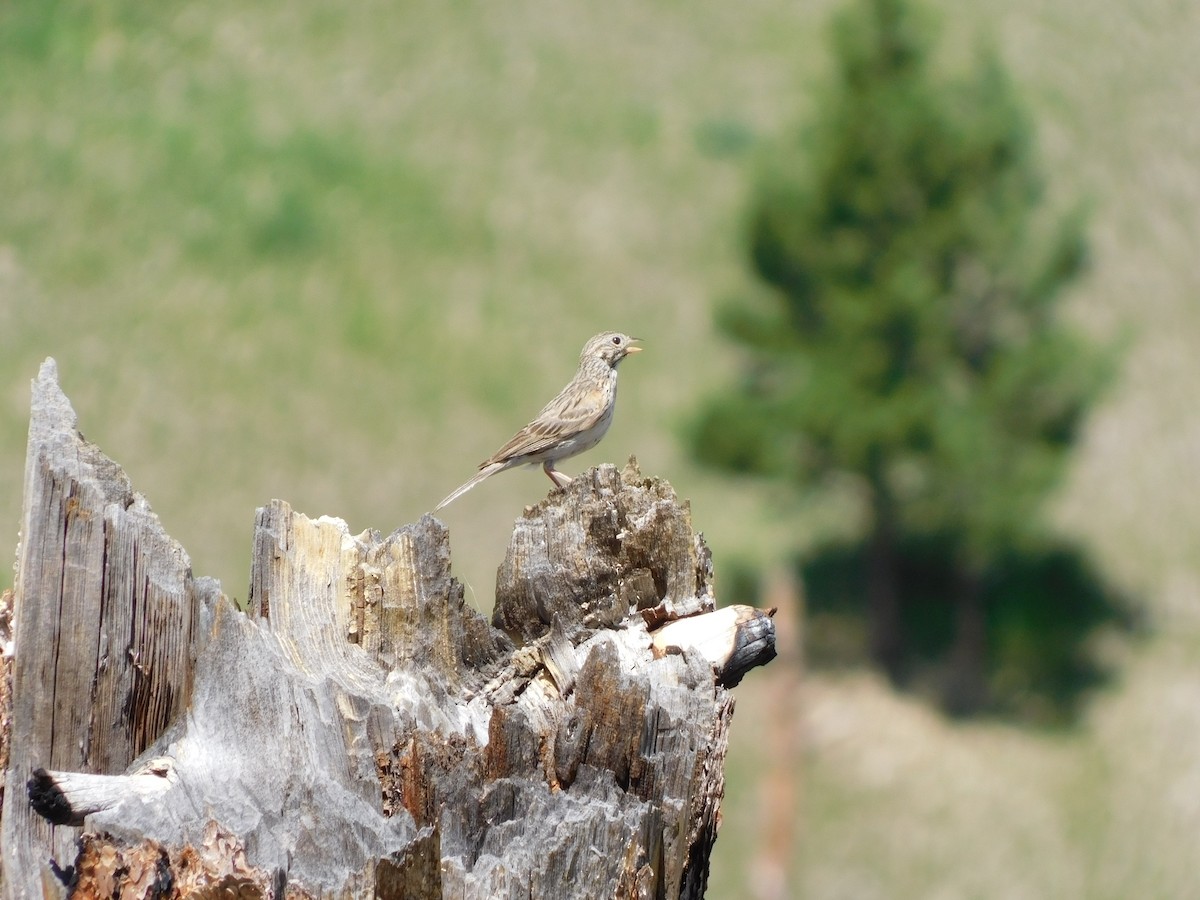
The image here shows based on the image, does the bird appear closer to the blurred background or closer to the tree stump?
the tree stump

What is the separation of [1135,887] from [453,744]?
25.2 meters

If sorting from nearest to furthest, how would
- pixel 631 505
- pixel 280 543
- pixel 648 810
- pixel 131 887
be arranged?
pixel 131 887
pixel 648 810
pixel 280 543
pixel 631 505

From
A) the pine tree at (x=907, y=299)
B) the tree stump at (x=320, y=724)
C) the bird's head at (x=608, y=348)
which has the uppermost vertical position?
the pine tree at (x=907, y=299)

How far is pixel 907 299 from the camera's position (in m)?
30.7

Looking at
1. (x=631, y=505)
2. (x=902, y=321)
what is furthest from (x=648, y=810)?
(x=902, y=321)

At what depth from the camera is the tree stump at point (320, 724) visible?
434cm

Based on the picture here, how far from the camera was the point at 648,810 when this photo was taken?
4734mm

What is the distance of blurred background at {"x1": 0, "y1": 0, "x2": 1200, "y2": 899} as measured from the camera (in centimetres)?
3014

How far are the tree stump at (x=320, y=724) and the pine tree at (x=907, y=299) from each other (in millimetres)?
25666

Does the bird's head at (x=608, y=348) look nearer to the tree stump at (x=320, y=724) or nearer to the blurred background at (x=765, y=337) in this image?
the tree stump at (x=320, y=724)

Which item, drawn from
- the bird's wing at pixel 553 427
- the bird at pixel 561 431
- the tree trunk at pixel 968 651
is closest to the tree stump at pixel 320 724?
the bird at pixel 561 431

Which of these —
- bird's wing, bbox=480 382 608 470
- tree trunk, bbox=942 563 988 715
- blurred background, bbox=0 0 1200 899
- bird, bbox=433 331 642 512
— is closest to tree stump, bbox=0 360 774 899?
bird, bbox=433 331 642 512

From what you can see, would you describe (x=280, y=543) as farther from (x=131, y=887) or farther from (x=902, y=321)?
(x=902, y=321)

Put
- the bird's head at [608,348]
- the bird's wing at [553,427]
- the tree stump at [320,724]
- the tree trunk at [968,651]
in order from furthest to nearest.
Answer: the tree trunk at [968,651], the bird's head at [608,348], the bird's wing at [553,427], the tree stump at [320,724]
